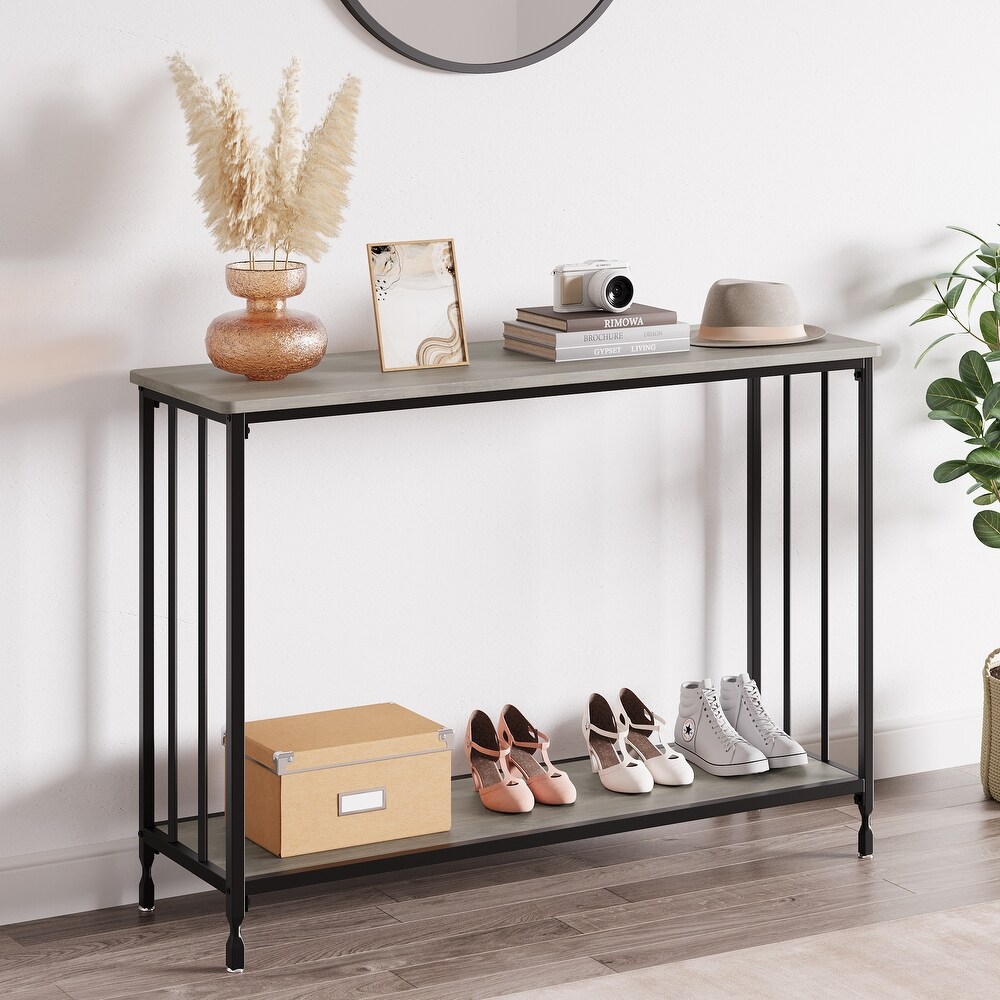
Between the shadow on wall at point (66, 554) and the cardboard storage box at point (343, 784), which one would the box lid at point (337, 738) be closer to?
the cardboard storage box at point (343, 784)

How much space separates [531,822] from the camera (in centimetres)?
270

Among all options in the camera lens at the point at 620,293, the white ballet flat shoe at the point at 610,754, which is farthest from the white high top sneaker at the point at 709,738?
the camera lens at the point at 620,293

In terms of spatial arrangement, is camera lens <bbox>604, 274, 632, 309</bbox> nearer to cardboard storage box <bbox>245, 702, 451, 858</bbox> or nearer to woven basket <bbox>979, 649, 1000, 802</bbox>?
cardboard storage box <bbox>245, 702, 451, 858</bbox>

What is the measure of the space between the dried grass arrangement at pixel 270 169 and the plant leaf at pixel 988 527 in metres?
1.45

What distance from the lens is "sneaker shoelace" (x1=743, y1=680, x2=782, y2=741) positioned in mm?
2986

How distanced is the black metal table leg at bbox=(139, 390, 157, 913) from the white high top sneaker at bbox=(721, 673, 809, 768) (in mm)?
1065

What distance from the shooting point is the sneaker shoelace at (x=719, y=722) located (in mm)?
2934

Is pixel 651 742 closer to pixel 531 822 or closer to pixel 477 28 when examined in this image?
pixel 531 822

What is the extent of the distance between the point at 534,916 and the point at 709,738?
0.49 m

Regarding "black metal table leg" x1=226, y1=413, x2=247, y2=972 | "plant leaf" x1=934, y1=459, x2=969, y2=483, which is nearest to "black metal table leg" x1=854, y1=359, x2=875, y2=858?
"plant leaf" x1=934, y1=459, x2=969, y2=483

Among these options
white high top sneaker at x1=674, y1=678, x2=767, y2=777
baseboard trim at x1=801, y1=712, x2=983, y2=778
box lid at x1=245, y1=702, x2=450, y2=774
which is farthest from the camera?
baseboard trim at x1=801, y1=712, x2=983, y2=778

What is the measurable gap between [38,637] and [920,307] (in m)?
1.82

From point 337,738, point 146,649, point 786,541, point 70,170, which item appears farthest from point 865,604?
point 70,170

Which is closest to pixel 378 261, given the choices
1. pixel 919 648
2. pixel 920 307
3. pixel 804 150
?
pixel 804 150
